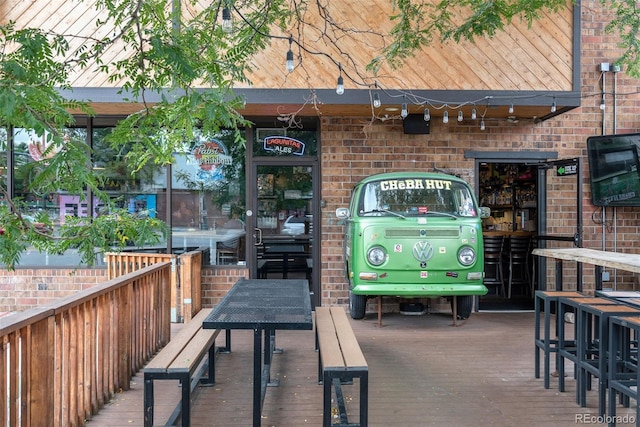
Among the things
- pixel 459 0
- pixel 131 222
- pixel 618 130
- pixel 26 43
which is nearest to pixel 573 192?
pixel 618 130

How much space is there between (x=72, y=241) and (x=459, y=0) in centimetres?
530

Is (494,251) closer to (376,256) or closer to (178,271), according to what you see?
(376,256)

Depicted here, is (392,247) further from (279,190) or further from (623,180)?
(623,180)

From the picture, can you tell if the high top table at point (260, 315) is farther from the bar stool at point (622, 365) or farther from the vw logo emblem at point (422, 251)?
the bar stool at point (622, 365)

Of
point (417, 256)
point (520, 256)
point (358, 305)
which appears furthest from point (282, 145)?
point (520, 256)

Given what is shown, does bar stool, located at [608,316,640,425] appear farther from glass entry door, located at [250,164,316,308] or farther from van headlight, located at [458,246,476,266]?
glass entry door, located at [250,164,316,308]

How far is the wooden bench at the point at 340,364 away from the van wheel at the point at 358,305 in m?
2.10

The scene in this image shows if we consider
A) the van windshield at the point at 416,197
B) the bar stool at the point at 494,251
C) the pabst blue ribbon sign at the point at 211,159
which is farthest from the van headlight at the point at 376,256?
the bar stool at the point at 494,251

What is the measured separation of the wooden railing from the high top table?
3.11 ft

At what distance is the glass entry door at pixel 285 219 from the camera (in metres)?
7.50

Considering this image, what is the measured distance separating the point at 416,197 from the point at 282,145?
238 cm

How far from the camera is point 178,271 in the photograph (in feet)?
22.4

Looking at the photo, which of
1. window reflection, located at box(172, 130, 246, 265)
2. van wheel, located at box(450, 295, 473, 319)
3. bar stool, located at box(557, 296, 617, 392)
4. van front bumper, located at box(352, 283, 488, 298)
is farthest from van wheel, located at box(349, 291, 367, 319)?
bar stool, located at box(557, 296, 617, 392)

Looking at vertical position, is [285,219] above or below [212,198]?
below
